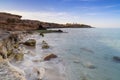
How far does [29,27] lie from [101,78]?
2034 inches

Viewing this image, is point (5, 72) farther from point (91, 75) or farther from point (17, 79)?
point (91, 75)

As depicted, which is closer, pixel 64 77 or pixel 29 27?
pixel 64 77

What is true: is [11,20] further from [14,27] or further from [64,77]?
[64,77]

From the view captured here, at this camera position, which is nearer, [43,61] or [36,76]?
[36,76]

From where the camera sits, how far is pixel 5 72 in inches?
277

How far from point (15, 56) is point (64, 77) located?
494cm

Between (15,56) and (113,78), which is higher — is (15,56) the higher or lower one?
the higher one

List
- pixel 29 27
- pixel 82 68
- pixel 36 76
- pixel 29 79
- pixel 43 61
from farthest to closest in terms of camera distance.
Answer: pixel 29 27
pixel 43 61
pixel 82 68
pixel 36 76
pixel 29 79

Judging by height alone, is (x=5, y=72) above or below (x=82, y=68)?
above

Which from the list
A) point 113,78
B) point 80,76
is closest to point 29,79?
point 80,76

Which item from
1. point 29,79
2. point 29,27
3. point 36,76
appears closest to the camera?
point 29,79

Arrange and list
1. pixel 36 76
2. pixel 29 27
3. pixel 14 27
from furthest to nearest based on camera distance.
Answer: pixel 29 27
pixel 14 27
pixel 36 76

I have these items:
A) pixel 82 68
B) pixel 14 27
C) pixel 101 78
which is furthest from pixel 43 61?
pixel 14 27

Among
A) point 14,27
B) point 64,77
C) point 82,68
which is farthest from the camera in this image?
point 14,27
